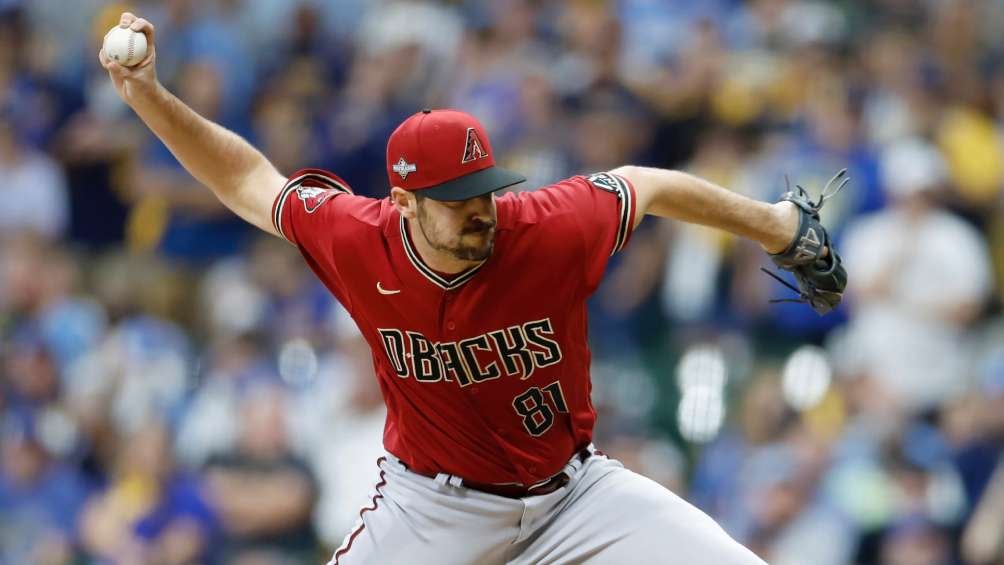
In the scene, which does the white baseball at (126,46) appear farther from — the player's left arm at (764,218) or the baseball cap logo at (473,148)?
the player's left arm at (764,218)

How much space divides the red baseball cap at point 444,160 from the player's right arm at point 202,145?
59 cm

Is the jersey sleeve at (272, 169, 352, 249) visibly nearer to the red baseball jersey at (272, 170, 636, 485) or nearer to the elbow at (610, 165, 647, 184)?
the red baseball jersey at (272, 170, 636, 485)

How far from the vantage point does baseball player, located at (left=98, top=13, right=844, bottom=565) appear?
14.3 feet

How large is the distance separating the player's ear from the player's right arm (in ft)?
1.65

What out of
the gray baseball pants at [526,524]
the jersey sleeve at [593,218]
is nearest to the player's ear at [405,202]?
the jersey sleeve at [593,218]

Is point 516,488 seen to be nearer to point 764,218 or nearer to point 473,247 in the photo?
point 473,247

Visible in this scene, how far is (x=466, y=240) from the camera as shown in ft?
13.9

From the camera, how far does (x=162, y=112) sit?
15.1 ft

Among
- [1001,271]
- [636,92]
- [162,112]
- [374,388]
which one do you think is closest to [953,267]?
[1001,271]

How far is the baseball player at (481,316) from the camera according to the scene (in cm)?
434

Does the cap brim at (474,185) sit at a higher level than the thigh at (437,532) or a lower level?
higher

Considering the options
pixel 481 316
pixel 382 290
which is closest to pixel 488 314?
pixel 481 316

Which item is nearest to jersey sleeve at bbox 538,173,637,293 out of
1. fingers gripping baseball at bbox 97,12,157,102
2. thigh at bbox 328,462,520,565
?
thigh at bbox 328,462,520,565

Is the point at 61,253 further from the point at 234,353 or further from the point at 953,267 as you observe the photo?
the point at 953,267
